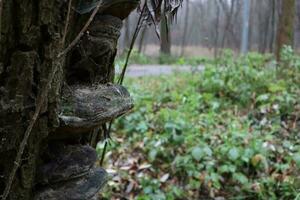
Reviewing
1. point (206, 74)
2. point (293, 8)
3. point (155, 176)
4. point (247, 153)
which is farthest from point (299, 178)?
point (293, 8)

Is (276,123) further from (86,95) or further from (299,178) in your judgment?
(86,95)

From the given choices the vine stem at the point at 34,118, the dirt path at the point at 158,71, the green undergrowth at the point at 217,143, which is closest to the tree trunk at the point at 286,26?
the dirt path at the point at 158,71

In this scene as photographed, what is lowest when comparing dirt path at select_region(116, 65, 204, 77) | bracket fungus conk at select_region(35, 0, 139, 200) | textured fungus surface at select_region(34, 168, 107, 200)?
dirt path at select_region(116, 65, 204, 77)

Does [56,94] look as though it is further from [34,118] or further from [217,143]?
[217,143]

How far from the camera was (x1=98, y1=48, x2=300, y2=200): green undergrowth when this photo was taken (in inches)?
131

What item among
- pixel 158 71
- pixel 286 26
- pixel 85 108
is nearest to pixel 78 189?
pixel 85 108

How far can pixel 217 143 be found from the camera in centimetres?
Result: 388

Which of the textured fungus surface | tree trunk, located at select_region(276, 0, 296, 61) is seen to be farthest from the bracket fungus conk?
tree trunk, located at select_region(276, 0, 296, 61)

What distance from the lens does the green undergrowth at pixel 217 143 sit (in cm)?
332

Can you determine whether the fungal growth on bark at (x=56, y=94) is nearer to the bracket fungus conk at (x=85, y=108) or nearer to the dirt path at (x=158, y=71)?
the bracket fungus conk at (x=85, y=108)

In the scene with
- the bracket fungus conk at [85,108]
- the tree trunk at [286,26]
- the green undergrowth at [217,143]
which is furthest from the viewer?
the tree trunk at [286,26]

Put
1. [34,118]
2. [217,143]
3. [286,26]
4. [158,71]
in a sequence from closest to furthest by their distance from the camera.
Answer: [34,118], [217,143], [286,26], [158,71]

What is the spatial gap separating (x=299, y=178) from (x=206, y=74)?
11.2 feet

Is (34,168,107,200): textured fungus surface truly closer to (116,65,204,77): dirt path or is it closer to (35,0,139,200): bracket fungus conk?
(35,0,139,200): bracket fungus conk
